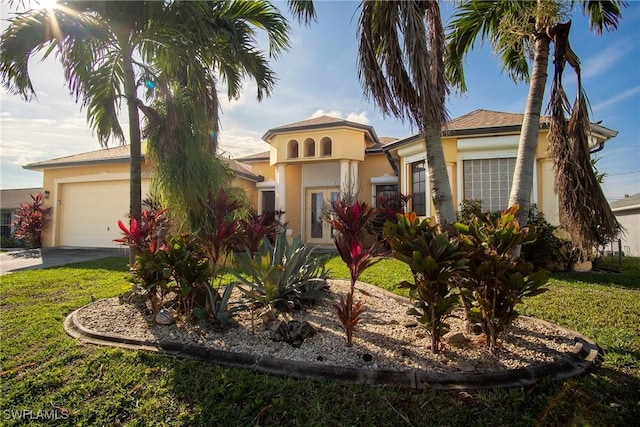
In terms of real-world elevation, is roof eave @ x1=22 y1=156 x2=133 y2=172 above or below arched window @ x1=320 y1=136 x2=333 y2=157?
below

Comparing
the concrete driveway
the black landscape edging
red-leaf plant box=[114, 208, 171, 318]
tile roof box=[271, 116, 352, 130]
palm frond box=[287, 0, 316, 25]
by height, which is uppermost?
tile roof box=[271, 116, 352, 130]

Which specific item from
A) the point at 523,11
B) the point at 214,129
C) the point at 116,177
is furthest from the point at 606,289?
the point at 116,177

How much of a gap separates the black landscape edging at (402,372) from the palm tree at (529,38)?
192cm

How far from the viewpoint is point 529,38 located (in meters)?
5.33

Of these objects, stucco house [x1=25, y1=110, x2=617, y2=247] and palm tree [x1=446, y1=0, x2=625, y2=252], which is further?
stucco house [x1=25, y1=110, x2=617, y2=247]

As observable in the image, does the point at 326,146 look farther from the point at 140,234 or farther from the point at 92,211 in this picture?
the point at 140,234

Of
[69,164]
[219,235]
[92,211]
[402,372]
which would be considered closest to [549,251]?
[402,372]

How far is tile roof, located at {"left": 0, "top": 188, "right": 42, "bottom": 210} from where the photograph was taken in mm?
22469

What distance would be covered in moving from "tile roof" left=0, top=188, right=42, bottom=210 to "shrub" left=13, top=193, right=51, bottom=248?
714 centimetres

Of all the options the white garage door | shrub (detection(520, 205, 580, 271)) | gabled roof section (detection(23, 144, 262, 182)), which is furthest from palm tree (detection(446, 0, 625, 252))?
the white garage door

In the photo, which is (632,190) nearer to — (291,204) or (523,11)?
(291,204)

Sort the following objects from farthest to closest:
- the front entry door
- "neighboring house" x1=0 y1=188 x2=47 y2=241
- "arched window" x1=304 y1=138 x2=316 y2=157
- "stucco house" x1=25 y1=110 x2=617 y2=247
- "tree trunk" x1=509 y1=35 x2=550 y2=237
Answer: "neighboring house" x1=0 y1=188 x2=47 y2=241
the front entry door
"arched window" x1=304 y1=138 x2=316 y2=157
"stucco house" x1=25 y1=110 x2=617 y2=247
"tree trunk" x1=509 y1=35 x2=550 y2=237

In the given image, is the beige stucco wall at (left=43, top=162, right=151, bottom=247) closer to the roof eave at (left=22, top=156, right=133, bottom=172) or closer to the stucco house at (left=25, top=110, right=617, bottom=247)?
the stucco house at (left=25, top=110, right=617, bottom=247)

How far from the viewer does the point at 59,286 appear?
7660 millimetres
